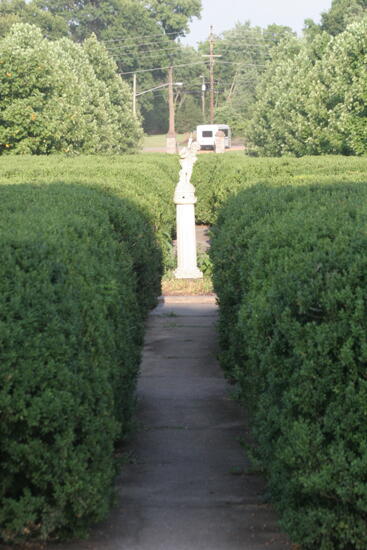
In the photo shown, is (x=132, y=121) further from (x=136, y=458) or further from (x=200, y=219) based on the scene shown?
(x=136, y=458)

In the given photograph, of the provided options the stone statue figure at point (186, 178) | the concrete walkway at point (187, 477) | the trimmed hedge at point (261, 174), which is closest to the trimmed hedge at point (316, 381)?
the concrete walkway at point (187, 477)

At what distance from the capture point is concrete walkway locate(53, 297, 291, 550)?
465cm

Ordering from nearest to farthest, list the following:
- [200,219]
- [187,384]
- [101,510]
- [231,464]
Answer: [101,510] → [231,464] → [187,384] → [200,219]

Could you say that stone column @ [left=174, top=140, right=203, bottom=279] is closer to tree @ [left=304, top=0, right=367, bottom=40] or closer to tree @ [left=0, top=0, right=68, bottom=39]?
tree @ [left=304, top=0, right=367, bottom=40]

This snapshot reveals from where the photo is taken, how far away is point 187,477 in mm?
5738

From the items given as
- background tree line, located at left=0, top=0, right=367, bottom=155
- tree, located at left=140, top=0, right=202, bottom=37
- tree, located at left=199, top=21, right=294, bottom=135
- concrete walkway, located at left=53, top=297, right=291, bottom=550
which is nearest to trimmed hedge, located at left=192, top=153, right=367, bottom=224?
concrete walkway, located at left=53, top=297, right=291, bottom=550

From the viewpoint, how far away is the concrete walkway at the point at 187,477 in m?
4.65

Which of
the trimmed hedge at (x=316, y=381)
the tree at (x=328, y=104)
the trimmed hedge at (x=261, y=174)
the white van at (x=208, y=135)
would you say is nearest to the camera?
the trimmed hedge at (x=316, y=381)

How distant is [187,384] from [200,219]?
18.4 metres

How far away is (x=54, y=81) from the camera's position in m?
26.6

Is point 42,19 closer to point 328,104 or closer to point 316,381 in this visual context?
point 328,104

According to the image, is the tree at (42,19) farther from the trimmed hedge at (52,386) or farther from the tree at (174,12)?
the trimmed hedge at (52,386)

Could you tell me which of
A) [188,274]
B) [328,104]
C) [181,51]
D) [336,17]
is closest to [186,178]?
[188,274]

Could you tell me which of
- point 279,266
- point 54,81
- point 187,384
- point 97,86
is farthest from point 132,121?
point 279,266
